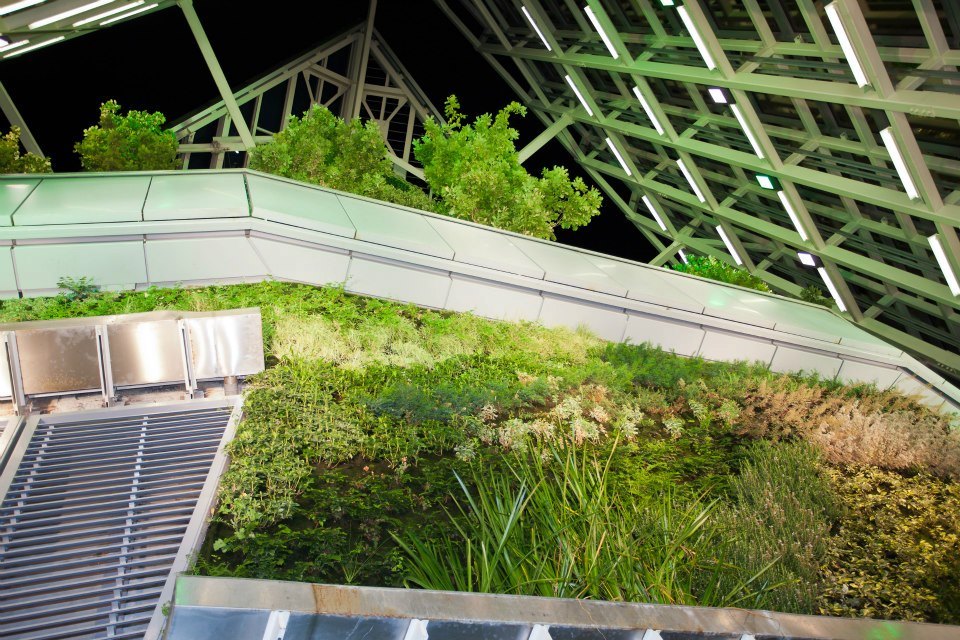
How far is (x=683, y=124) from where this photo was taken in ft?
57.8

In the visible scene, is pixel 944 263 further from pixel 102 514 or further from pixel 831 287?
pixel 102 514

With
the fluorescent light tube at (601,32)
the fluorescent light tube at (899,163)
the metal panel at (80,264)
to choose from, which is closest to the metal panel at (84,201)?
the metal panel at (80,264)

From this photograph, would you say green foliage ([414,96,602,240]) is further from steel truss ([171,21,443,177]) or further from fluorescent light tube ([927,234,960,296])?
steel truss ([171,21,443,177])

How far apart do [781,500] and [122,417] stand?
576 centimetres

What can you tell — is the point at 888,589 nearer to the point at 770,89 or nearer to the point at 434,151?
the point at 770,89

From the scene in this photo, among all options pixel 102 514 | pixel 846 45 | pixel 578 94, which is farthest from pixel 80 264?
pixel 578 94

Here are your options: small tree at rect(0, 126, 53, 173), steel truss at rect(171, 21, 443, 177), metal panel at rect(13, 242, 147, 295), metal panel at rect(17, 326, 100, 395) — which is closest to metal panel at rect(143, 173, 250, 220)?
metal panel at rect(13, 242, 147, 295)

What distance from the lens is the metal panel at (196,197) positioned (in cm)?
899

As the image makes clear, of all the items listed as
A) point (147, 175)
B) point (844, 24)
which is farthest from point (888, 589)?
point (147, 175)

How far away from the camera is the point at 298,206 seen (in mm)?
9688

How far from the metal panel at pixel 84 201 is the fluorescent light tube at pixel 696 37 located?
9083 mm

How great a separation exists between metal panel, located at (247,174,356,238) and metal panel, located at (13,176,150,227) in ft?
4.72

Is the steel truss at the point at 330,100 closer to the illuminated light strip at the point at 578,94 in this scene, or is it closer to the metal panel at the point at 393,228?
the illuminated light strip at the point at 578,94

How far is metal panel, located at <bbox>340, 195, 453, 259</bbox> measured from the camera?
9.44 metres
